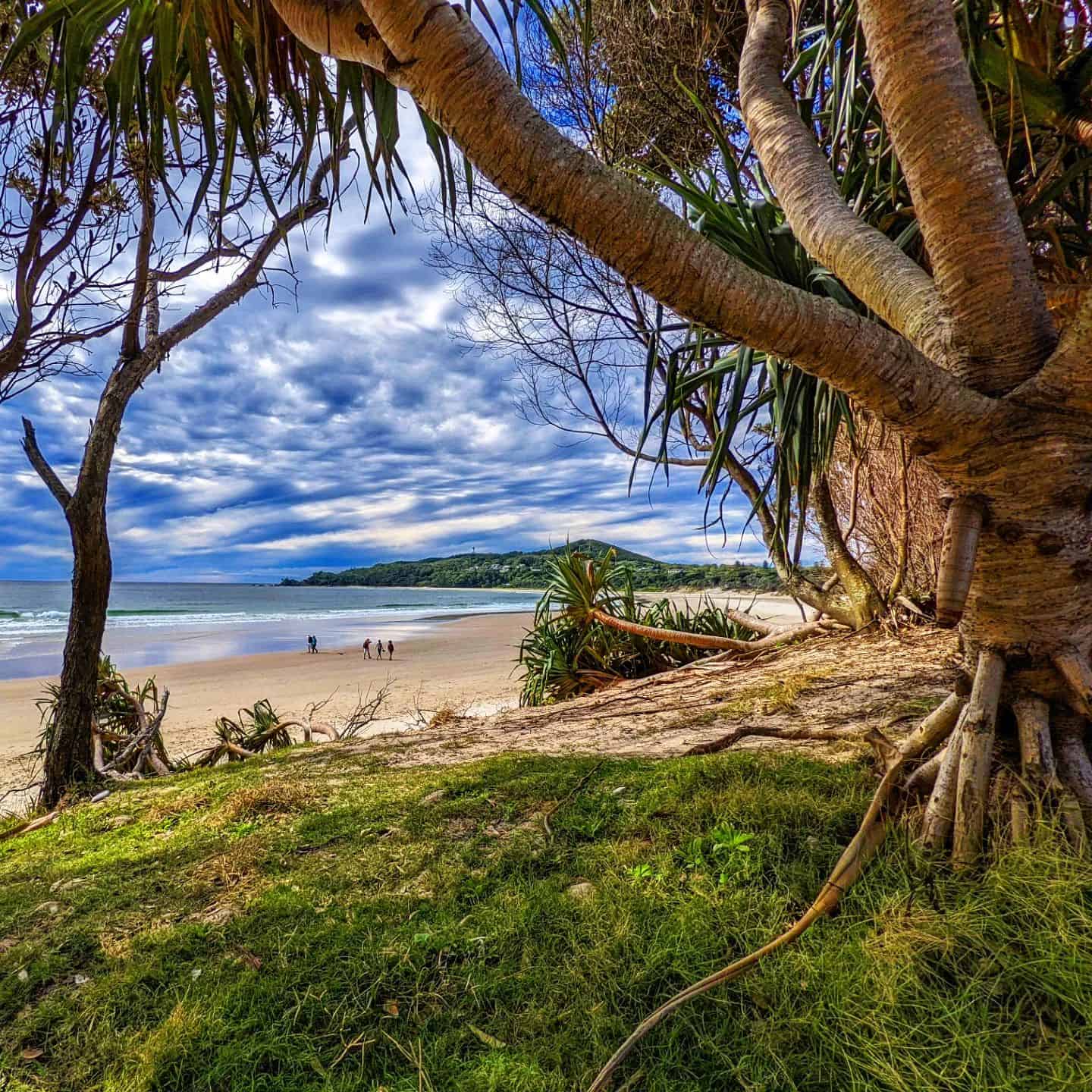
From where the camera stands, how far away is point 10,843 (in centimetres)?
288

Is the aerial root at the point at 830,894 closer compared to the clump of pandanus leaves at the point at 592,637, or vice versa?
the aerial root at the point at 830,894

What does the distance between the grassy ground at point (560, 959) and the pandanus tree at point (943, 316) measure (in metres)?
0.32

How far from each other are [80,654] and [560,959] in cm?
382

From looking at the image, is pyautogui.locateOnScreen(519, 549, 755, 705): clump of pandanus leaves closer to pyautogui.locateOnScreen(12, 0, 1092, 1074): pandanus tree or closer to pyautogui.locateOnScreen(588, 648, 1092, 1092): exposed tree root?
pyautogui.locateOnScreen(588, 648, 1092, 1092): exposed tree root

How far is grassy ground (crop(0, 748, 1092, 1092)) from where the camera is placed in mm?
1137

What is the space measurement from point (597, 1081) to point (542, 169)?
Result: 1.67 m

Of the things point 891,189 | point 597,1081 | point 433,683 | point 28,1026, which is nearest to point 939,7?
point 891,189

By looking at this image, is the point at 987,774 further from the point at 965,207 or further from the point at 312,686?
the point at 312,686

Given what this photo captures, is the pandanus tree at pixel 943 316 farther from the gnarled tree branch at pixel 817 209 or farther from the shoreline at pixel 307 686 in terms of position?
the shoreline at pixel 307 686

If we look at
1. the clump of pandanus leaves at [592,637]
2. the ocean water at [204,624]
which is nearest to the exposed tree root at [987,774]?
the clump of pandanus leaves at [592,637]

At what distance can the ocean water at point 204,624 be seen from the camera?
58.0ft

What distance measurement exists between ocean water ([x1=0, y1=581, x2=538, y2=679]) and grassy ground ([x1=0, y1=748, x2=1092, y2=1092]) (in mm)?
15912

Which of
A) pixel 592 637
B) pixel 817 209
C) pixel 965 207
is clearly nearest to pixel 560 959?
pixel 965 207

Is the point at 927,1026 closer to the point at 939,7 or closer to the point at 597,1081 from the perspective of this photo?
the point at 597,1081
